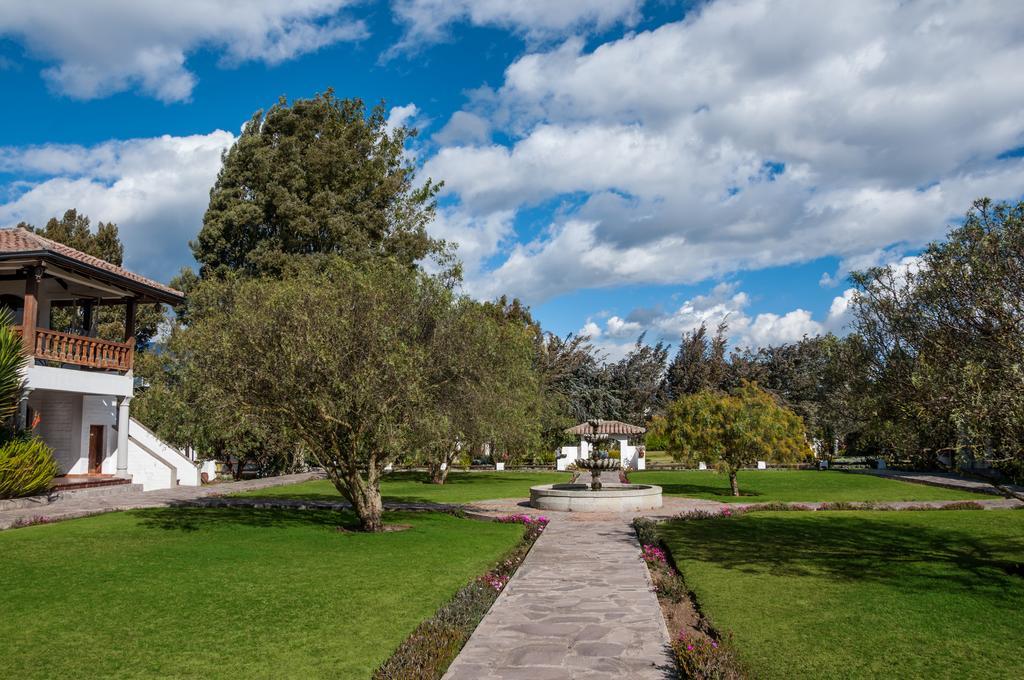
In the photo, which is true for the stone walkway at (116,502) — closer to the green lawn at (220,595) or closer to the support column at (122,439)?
the support column at (122,439)

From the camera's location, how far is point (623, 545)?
1384 centimetres

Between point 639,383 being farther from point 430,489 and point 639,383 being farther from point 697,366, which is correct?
point 430,489

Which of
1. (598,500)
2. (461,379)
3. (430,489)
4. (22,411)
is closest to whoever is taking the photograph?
(461,379)

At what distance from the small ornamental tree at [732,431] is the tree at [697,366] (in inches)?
1404

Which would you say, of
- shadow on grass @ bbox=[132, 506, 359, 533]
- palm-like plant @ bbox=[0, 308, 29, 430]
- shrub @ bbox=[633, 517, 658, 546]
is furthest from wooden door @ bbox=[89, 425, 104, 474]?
shrub @ bbox=[633, 517, 658, 546]

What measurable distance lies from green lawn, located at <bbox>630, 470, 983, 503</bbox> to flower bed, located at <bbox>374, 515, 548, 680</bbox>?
14.5 metres

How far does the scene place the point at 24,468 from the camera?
1873cm

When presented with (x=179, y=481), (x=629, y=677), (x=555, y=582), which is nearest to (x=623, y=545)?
(x=555, y=582)

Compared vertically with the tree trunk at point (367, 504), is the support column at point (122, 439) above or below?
above

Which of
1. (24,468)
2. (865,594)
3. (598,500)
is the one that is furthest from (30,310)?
(865,594)

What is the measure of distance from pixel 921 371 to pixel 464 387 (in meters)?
8.85

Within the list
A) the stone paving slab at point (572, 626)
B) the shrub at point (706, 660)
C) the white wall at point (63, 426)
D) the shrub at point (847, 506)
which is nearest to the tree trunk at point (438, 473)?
the white wall at point (63, 426)

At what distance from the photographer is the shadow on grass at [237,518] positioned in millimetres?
16031

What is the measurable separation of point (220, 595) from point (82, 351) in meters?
17.3
